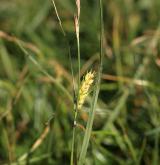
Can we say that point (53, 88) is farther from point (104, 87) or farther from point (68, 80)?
point (104, 87)

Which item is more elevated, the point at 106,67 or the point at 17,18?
the point at 17,18

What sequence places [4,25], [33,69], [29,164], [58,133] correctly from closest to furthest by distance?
[29,164]
[58,133]
[33,69]
[4,25]

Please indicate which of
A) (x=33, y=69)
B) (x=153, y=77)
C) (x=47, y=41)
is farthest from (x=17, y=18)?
(x=153, y=77)

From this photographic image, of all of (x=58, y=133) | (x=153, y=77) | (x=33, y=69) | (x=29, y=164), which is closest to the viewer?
(x=29, y=164)

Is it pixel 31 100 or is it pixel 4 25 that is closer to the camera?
pixel 31 100

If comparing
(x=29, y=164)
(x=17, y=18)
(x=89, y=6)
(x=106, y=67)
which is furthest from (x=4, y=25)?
(x=29, y=164)

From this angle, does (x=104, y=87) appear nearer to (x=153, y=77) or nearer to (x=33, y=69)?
(x=153, y=77)
